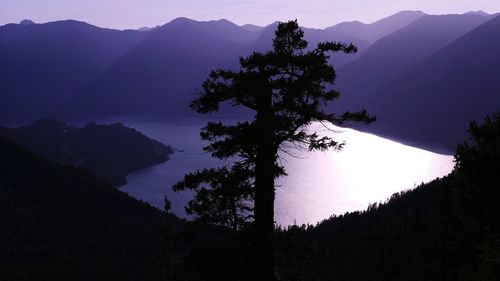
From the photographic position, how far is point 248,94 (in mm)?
18344

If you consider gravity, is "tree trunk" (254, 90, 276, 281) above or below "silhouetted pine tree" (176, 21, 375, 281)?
below

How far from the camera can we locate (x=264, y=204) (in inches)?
735

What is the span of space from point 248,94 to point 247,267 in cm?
614

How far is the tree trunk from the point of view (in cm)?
1805

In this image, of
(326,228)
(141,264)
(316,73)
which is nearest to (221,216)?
(316,73)

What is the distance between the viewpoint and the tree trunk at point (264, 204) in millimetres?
18047

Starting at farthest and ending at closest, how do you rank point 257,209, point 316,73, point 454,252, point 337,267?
point 337,267 → point 454,252 → point 257,209 → point 316,73

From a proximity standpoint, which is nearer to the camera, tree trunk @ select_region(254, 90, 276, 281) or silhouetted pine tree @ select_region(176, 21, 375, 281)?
silhouetted pine tree @ select_region(176, 21, 375, 281)

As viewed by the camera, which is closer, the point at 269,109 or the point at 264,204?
the point at 269,109

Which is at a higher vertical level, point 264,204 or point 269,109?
point 269,109

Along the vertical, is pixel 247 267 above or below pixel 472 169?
below

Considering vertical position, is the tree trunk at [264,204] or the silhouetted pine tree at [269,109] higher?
the silhouetted pine tree at [269,109]

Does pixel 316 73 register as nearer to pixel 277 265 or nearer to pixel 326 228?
pixel 277 265

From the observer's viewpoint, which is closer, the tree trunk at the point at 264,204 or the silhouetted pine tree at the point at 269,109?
the silhouetted pine tree at the point at 269,109
